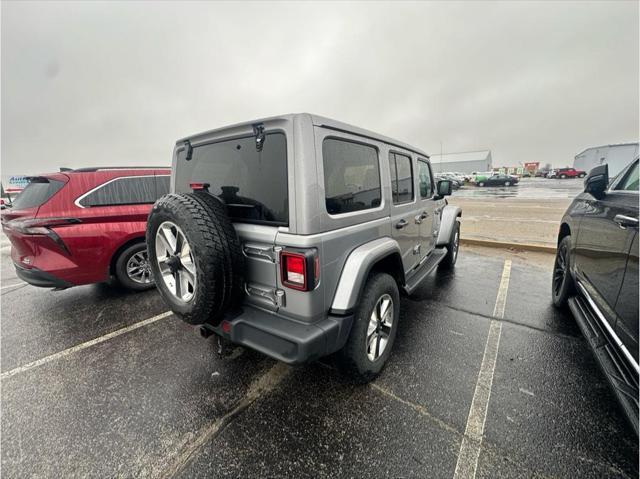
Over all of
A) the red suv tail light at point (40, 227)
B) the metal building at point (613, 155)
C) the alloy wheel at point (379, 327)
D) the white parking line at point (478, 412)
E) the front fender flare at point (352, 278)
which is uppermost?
the metal building at point (613, 155)

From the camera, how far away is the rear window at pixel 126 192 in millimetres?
3742

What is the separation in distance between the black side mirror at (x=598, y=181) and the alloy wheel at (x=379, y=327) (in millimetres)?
1996

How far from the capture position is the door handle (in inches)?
70.2

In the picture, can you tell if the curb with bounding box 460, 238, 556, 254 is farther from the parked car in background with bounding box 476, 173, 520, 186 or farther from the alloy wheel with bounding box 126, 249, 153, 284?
the parked car in background with bounding box 476, 173, 520, 186

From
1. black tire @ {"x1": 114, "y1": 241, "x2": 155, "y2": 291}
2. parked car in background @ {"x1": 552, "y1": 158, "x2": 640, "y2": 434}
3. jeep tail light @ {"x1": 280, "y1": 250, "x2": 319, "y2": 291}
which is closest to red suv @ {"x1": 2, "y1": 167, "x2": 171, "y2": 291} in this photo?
black tire @ {"x1": 114, "y1": 241, "x2": 155, "y2": 291}

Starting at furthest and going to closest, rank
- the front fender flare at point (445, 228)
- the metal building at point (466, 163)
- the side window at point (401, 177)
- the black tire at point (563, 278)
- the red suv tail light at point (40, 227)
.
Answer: the metal building at point (466, 163)
the front fender flare at point (445, 228)
the red suv tail light at point (40, 227)
the black tire at point (563, 278)
the side window at point (401, 177)

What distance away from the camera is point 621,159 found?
102 feet

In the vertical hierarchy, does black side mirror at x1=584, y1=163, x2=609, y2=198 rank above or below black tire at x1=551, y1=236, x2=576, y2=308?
above

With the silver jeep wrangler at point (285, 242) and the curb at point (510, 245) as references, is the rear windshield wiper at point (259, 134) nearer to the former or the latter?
the silver jeep wrangler at point (285, 242)

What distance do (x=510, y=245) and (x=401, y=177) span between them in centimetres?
458

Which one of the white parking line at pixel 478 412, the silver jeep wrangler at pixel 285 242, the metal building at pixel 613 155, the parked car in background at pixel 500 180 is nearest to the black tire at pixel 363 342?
the silver jeep wrangler at pixel 285 242

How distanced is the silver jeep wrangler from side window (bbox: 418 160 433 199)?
1.25 m

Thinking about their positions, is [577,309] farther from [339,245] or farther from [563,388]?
[339,245]

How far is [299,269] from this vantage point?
5.67ft
